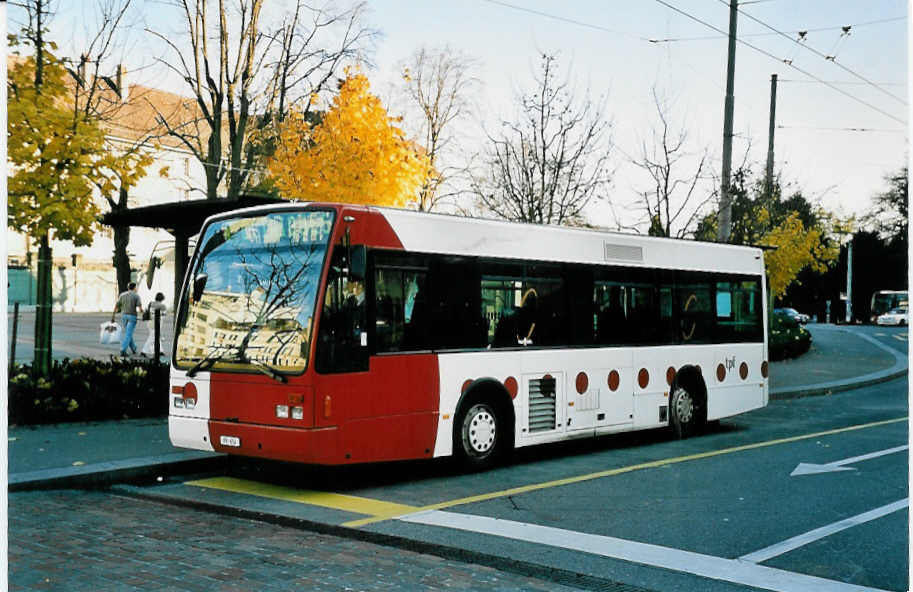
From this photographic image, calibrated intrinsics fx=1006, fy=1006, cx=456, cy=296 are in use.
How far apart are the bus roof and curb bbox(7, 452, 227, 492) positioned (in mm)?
2656

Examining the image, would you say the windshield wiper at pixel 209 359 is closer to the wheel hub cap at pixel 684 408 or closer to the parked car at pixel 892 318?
the wheel hub cap at pixel 684 408

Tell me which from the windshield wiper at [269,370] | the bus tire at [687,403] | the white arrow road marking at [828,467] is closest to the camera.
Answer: the windshield wiper at [269,370]

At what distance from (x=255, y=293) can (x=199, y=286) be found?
0.83 m

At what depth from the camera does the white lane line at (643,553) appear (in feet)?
20.6

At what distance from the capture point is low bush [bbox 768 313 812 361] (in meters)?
29.6

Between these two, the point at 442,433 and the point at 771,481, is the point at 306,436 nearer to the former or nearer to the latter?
the point at 442,433

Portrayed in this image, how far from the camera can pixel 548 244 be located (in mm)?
Answer: 11859

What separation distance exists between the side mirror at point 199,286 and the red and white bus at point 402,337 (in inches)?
0.9

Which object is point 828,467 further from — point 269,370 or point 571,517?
point 269,370

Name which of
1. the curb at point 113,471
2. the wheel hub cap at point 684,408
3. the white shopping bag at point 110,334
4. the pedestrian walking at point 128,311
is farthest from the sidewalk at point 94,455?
the white shopping bag at point 110,334

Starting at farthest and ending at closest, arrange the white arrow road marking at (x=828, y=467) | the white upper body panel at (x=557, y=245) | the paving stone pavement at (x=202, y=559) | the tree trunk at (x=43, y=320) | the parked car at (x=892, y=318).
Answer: the parked car at (x=892, y=318) < the tree trunk at (x=43, y=320) < the white arrow road marking at (x=828, y=467) < the white upper body panel at (x=557, y=245) < the paving stone pavement at (x=202, y=559)

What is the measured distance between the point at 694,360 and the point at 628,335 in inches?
65.4

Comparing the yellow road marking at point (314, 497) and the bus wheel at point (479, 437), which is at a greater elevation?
the bus wheel at point (479, 437)

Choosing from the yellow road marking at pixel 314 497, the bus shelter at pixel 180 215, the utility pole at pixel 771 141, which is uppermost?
the utility pole at pixel 771 141
